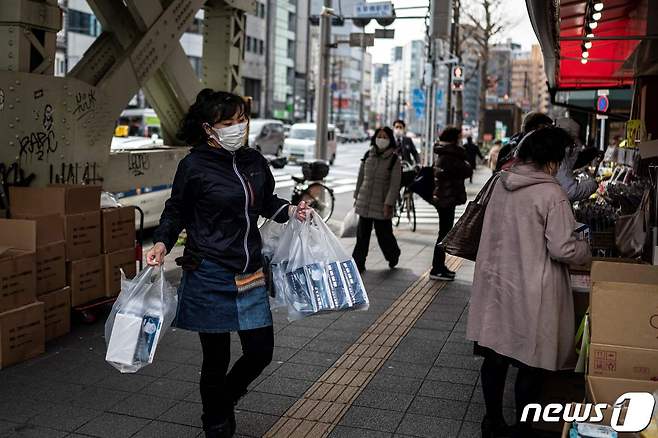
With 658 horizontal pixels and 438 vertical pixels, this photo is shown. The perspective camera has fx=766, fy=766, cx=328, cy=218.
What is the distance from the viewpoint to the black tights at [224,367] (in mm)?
3717

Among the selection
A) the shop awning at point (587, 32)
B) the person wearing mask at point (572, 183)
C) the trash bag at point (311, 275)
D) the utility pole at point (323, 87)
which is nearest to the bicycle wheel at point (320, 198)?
the utility pole at point (323, 87)

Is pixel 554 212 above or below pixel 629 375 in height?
above

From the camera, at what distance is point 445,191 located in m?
8.37

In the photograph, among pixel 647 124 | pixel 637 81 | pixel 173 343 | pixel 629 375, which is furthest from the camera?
pixel 637 81

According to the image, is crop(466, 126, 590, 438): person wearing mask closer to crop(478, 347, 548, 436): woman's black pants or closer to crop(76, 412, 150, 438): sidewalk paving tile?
crop(478, 347, 548, 436): woman's black pants

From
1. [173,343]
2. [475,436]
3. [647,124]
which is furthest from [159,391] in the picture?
[647,124]

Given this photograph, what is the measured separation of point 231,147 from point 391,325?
3.36 m

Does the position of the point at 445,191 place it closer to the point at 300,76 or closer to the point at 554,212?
the point at 554,212

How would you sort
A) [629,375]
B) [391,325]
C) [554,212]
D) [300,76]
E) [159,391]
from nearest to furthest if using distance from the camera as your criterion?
[629,375] < [554,212] < [159,391] < [391,325] < [300,76]

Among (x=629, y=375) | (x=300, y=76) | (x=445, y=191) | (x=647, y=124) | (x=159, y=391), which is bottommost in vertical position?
(x=159, y=391)

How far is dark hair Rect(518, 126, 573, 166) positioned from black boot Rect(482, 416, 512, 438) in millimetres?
1379

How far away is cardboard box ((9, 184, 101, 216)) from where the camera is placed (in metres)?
6.16

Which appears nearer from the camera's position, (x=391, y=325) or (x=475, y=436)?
(x=475, y=436)

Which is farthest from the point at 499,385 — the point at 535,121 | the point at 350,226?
the point at 350,226
